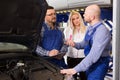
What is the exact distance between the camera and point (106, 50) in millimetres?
3486

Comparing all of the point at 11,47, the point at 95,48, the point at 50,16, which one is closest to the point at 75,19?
the point at 50,16

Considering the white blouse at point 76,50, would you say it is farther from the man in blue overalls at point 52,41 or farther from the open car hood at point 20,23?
the open car hood at point 20,23

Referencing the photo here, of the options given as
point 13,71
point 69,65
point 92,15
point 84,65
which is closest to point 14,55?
point 13,71

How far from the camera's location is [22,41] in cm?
299

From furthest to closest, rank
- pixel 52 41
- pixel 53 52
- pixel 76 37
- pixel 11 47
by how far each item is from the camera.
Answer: pixel 76 37 < pixel 52 41 < pixel 53 52 < pixel 11 47

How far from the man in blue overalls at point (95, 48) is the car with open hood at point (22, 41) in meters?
0.47

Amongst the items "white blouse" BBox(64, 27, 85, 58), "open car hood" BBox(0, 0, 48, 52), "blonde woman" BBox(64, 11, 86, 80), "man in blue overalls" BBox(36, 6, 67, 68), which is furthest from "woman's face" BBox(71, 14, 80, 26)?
"open car hood" BBox(0, 0, 48, 52)

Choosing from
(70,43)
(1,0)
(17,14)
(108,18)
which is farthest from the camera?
(108,18)

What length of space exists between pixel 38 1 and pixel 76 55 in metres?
1.30

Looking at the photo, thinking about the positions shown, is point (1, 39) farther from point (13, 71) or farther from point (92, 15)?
point (92, 15)

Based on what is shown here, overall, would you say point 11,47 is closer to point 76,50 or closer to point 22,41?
point 22,41

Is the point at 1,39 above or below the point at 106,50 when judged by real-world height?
above

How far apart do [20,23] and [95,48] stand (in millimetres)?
939

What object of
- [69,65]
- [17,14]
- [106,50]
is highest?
[17,14]
